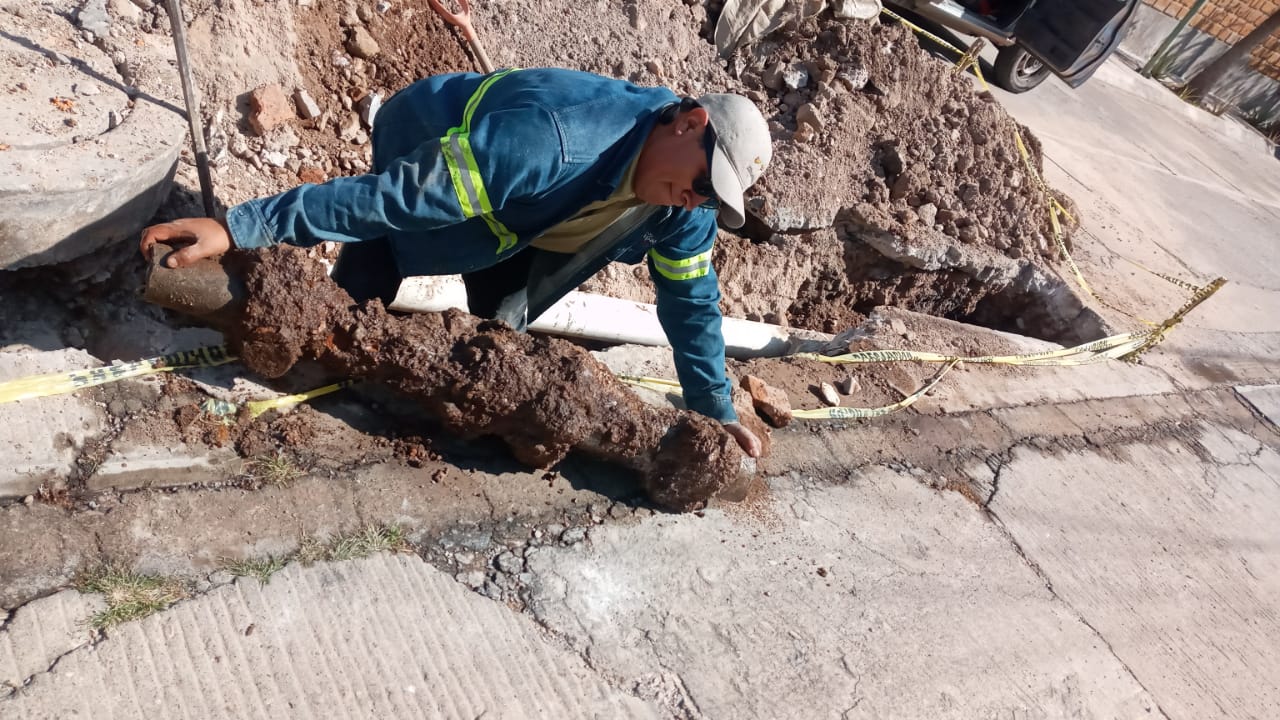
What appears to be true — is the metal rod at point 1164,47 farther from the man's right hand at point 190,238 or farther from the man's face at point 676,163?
the man's right hand at point 190,238

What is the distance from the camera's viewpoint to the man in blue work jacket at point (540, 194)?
77.7 inches

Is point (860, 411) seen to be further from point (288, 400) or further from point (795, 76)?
point (288, 400)

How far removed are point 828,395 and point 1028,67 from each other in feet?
20.2

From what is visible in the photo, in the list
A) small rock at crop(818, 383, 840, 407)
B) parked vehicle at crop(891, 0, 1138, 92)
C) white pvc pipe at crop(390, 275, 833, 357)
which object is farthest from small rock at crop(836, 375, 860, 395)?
parked vehicle at crop(891, 0, 1138, 92)

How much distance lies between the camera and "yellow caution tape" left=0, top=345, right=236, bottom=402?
6.97 feet

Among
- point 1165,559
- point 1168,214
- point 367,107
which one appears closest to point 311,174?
point 367,107

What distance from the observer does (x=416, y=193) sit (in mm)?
1967

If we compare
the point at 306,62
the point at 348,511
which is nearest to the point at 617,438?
the point at 348,511

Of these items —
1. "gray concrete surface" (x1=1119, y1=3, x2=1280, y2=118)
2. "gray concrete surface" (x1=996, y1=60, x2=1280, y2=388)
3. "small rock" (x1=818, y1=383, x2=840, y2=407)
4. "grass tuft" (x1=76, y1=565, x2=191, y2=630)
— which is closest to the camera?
"grass tuft" (x1=76, y1=565, x2=191, y2=630)

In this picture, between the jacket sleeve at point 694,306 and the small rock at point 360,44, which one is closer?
the jacket sleeve at point 694,306

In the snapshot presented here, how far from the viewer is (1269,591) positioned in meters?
4.16

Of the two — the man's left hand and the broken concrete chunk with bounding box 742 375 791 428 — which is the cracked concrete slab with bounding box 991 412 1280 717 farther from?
the man's left hand

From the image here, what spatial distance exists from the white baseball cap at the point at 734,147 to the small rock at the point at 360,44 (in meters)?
2.13

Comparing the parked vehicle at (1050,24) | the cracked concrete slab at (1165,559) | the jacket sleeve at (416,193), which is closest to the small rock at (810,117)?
the cracked concrete slab at (1165,559)
